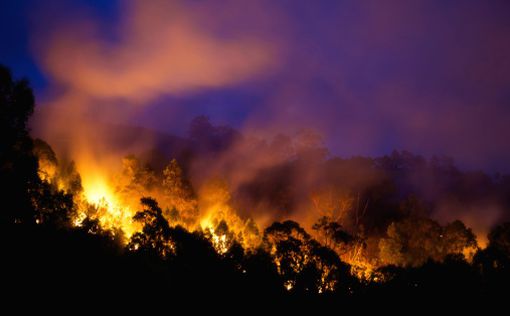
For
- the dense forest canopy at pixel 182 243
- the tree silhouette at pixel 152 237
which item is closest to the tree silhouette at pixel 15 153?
the dense forest canopy at pixel 182 243

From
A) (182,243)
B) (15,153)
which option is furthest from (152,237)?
(15,153)

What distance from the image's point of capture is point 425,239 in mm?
13688

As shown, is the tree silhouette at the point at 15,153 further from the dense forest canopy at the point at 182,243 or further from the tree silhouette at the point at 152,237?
the tree silhouette at the point at 152,237

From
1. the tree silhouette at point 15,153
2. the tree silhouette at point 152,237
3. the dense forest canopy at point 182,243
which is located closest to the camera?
the dense forest canopy at point 182,243

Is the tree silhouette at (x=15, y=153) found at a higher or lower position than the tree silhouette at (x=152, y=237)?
higher

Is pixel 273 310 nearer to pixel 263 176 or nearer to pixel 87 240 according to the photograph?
pixel 87 240

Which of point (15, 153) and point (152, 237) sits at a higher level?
point (15, 153)

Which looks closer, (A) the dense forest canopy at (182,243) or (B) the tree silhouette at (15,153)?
(A) the dense forest canopy at (182,243)

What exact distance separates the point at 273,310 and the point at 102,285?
366 cm

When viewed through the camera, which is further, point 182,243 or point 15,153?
point 182,243

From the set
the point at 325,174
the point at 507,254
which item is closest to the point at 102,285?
the point at 507,254

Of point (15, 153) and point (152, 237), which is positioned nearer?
point (15, 153)

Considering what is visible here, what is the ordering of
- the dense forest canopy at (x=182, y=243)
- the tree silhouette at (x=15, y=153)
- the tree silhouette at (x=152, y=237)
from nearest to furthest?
the dense forest canopy at (x=182, y=243) < the tree silhouette at (x=15, y=153) < the tree silhouette at (x=152, y=237)

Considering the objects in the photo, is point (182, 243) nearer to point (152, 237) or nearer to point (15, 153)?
point (152, 237)
